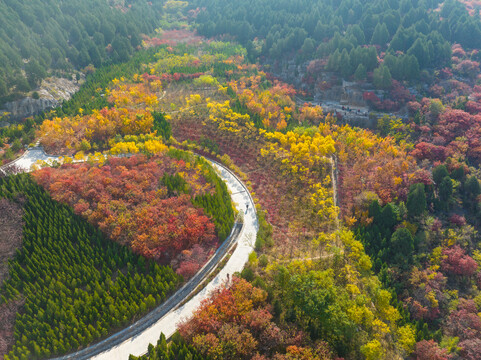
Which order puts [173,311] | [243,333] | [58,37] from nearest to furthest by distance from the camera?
[243,333], [173,311], [58,37]

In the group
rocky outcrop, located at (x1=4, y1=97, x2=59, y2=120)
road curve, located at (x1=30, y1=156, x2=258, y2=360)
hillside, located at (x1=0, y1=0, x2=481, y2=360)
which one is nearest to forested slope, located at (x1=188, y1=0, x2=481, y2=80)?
hillside, located at (x1=0, y1=0, x2=481, y2=360)

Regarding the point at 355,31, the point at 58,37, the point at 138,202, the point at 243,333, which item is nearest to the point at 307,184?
the point at 138,202

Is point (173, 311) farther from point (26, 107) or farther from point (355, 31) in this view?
point (355, 31)

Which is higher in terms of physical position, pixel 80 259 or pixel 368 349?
pixel 80 259

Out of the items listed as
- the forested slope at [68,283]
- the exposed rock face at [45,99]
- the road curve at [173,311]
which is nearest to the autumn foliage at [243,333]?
the road curve at [173,311]

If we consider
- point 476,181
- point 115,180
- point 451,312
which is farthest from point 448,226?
point 115,180

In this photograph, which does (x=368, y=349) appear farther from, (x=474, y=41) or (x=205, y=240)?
(x=474, y=41)
